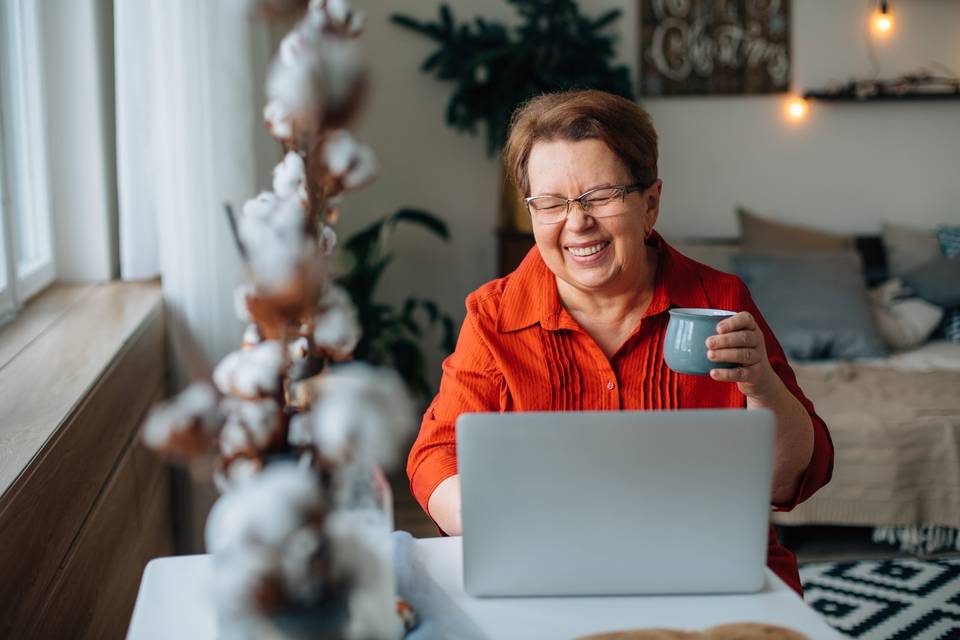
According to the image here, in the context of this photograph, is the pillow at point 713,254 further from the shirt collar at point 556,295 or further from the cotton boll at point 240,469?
the cotton boll at point 240,469

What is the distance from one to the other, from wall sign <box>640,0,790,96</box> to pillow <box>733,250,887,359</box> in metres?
0.91

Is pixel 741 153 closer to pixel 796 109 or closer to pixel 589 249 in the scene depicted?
pixel 796 109

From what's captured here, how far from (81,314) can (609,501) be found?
179cm

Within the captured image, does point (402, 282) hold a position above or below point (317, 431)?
below

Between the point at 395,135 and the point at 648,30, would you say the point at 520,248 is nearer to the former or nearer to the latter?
the point at 395,135

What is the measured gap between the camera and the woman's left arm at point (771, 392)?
1.27 metres

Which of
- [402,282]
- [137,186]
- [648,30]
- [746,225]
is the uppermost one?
[648,30]

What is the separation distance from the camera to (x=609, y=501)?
998 millimetres

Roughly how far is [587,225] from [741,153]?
3.02m

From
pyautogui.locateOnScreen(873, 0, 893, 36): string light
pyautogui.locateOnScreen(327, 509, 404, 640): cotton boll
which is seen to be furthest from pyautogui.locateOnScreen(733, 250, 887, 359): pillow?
pyautogui.locateOnScreen(327, 509, 404, 640): cotton boll

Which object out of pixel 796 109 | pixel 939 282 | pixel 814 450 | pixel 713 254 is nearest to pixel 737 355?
pixel 814 450

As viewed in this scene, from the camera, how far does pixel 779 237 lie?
407 cm

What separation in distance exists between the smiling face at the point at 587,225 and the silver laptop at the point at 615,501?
23.9 inches

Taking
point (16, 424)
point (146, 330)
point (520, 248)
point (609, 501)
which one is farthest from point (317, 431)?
point (520, 248)
